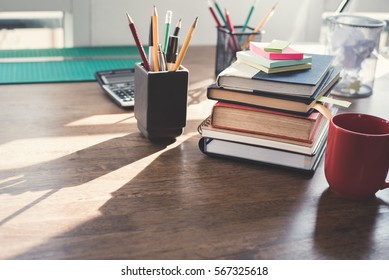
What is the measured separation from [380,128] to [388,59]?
0.76 m

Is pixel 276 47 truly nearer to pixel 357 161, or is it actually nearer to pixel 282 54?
pixel 282 54

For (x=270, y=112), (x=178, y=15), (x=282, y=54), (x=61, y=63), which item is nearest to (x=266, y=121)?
(x=270, y=112)

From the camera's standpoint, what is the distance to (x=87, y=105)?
4.04 ft

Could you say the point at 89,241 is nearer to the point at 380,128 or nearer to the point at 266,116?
the point at 266,116

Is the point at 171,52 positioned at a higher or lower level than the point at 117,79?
higher

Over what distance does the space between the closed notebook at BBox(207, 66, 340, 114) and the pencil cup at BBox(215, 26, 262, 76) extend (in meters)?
0.41

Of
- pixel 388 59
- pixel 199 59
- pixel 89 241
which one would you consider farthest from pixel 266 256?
pixel 388 59

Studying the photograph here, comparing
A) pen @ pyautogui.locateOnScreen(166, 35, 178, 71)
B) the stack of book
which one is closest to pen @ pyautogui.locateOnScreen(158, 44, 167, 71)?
pen @ pyautogui.locateOnScreen(166, 35, 178, 71)

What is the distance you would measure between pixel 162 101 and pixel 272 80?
0.20 m

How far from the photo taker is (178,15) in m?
1.70

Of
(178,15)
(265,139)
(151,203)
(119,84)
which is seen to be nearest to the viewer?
(151,203)

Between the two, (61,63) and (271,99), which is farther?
(61,63)

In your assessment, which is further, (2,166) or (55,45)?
(55,45)

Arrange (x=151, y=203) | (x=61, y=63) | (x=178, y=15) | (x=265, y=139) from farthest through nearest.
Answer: (x=178, y=15), (x=61, y=63), (x=265, y=139), (x=151, y=203)
